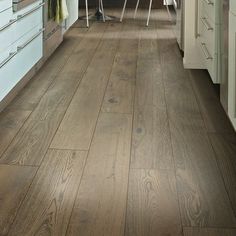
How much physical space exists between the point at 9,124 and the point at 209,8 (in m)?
1.46

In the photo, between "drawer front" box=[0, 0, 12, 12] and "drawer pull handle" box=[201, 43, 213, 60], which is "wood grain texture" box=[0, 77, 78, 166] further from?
"drawer pull handle" box=[201, 43, 213, 60]

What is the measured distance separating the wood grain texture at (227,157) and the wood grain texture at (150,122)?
0.22 metres

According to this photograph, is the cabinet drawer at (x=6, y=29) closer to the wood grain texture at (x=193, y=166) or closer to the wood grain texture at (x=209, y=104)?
the wood grain texture at (x=193, y=166)

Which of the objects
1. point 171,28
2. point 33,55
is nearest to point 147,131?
point 33,55

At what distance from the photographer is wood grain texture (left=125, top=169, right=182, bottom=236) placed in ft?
5.04

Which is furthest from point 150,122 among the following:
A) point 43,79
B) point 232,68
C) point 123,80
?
point 43,79

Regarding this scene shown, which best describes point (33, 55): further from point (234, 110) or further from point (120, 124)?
point (234, 110)

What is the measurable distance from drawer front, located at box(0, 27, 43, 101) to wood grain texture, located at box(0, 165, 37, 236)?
73cm

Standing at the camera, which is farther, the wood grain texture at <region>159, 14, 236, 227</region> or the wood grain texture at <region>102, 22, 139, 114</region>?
the wood grain texture at <region>102, 22, 139, 114</region>

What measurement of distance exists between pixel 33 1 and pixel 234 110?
5.60ft

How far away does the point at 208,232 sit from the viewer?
152 cm

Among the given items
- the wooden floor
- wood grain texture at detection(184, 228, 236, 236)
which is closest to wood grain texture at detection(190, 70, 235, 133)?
the wooden floor

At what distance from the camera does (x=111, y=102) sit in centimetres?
287

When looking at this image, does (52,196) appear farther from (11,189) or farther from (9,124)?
(9,124)
